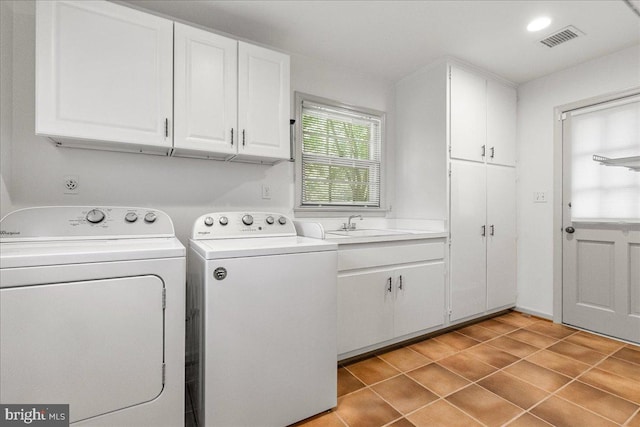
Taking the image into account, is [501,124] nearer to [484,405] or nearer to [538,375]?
[538,375]

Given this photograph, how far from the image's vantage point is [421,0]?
6.27ft

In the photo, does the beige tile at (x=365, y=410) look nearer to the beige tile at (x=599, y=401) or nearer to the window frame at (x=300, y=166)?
the beige tile at (x=599, y=401)

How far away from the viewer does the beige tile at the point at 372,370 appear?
196 cm

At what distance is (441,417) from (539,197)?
2489 mm

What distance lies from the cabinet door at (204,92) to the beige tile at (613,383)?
2.72 m

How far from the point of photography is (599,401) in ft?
5.55

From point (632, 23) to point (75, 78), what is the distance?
11.8 ft

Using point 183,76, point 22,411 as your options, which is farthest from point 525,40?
point 22,411

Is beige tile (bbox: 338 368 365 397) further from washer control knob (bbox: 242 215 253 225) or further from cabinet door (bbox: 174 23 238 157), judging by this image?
cabinet door (bbox: 174 23 238 157)

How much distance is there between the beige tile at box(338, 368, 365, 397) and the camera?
6.00 feet

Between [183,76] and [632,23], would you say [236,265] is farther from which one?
[632,23]

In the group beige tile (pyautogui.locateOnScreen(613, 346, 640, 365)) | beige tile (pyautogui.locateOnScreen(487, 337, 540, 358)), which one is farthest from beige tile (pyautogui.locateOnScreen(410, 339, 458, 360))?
beige tile (pyautogui.locateOnScreen(613, 346, 640, 365))

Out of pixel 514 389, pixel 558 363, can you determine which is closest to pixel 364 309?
pixel 514 389

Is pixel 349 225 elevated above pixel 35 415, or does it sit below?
above
